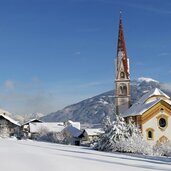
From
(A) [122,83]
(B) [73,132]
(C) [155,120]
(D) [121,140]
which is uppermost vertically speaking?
(A) [122,83]

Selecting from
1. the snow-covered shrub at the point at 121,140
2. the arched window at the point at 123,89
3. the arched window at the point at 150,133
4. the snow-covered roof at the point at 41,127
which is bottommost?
the snow-covered shrub at the point at 121,140

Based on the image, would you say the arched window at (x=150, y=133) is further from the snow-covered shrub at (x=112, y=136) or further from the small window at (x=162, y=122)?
the snow-covered shrub at (x=112, y=136)

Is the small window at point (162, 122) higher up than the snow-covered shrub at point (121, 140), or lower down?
higher up

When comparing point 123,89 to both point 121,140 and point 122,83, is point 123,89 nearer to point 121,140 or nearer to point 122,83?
point 122,83

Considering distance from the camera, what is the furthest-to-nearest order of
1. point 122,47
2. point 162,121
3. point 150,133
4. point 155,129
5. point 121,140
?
1. point 122,47
2. point 162,121
3. point 155,129
4. point 150,133
5. point 121,140

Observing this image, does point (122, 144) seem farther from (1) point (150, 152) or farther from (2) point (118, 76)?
(2) point (118, 76)

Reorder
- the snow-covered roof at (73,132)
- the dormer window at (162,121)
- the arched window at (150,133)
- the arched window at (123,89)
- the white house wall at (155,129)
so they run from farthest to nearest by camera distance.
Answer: the snow-covered roof at (73,132) → the arched window at (123,89) → the dormer window at (162,121) → the white house wall at (155,129) → the arched window at (150,133)

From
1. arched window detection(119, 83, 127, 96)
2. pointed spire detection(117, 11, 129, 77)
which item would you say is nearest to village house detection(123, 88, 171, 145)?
arched window detection(119, 83, 127, 96)

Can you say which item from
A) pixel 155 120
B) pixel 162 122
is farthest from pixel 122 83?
pixel 162 122

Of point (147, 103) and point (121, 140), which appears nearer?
point (121, 140)

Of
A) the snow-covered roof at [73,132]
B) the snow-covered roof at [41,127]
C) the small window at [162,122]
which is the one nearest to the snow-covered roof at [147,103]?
the small window at [162,122]

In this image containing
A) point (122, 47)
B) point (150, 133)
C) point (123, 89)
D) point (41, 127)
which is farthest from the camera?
point (41, 127)

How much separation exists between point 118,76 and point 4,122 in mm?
25816

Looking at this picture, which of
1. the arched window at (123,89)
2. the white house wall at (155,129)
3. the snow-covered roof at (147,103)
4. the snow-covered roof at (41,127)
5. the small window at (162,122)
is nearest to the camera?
the white house wall at (155,129)
